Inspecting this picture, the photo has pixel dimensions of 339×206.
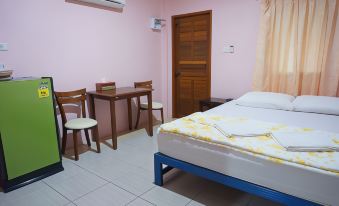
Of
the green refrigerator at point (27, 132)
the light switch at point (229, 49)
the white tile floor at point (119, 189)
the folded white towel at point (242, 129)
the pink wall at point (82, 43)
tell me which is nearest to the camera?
the folded white towel at point (242, 129)

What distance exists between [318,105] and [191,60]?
7.31ft

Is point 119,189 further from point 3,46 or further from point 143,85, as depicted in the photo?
point 143,85

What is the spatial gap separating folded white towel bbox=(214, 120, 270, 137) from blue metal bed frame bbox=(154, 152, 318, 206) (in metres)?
0.34

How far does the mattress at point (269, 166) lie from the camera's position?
1343 millimetres

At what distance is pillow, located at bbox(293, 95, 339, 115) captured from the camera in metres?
2.46

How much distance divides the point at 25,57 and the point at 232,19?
2.91 m

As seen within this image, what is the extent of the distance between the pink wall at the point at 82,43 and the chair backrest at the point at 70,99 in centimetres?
19

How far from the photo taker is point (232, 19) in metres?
3.53

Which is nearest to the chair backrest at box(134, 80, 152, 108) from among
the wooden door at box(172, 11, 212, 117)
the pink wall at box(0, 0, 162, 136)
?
the pink wall at box(0, 0, 162, 136)

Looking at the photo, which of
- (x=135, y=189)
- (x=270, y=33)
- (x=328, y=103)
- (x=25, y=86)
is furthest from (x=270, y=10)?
(x=25, y=86)

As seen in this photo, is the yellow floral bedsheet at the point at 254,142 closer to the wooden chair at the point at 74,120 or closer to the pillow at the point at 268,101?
the pillow at the point at 268,101

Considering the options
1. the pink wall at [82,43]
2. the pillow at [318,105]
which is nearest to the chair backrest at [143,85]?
the pink wall at [82,43]

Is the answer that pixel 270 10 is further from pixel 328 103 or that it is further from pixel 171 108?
pixel 171 108

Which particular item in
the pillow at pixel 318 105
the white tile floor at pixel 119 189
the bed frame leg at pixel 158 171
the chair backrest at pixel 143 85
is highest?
the chair backrest at pixel 143 85
